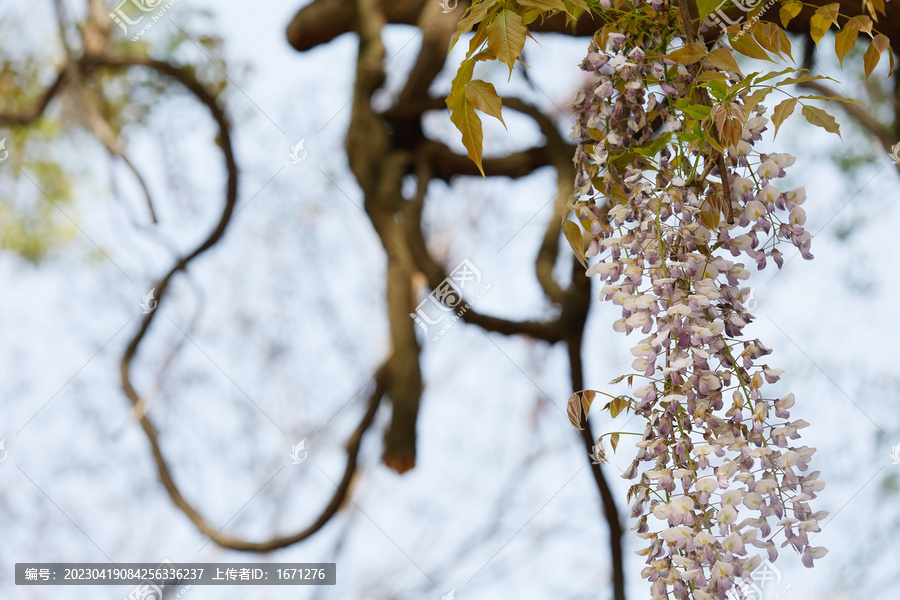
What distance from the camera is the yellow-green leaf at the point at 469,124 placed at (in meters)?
0.46

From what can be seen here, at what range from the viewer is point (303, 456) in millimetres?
1756

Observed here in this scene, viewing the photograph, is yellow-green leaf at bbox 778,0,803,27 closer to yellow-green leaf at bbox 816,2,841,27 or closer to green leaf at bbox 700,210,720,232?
yellow-green leaf at bbox 816,2,841,27

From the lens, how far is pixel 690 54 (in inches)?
17.5

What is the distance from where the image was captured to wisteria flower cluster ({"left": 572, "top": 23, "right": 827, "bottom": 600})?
421 millimetres

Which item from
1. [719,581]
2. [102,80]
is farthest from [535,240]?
[719,581]

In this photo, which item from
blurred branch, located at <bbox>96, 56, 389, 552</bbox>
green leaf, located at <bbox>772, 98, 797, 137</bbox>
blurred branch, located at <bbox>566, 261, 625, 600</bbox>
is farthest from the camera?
blurred branch, located at <bbox>96, 56, 389, 552</bbox>

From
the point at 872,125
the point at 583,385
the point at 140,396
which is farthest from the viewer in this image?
the point at 140,396

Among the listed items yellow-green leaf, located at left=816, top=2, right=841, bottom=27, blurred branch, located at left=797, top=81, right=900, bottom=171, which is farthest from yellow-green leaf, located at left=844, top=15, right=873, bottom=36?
blurred branch, located at left=797, top=81, right=900, bottom=171

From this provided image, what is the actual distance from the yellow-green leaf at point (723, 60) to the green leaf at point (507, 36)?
114 mm

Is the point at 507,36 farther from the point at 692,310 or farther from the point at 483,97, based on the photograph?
the point at 692,310

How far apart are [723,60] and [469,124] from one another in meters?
0.16
